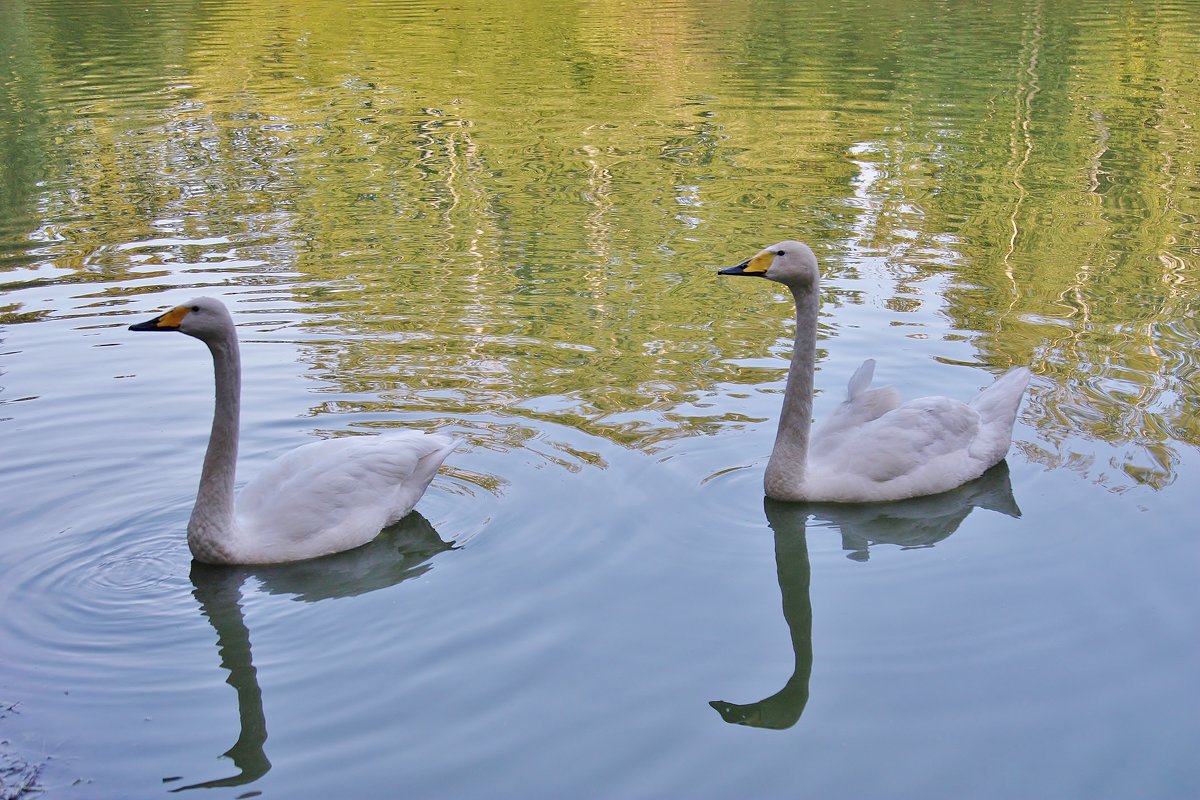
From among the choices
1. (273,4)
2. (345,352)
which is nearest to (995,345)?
(345,352)

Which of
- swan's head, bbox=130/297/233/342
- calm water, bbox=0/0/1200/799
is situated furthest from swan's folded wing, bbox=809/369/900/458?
swan's head, bbox=130/297/233/342

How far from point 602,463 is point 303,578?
6.19 ft

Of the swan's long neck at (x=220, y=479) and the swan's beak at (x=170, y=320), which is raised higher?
the swan's beak at (x=170, y=320)

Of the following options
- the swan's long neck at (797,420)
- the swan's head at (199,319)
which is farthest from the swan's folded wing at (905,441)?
the swan's head at (199,319)

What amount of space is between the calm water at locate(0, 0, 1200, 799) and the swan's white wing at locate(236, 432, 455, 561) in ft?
0.52

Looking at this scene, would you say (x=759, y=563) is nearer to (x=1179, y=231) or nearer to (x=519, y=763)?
(x=519, y=763)

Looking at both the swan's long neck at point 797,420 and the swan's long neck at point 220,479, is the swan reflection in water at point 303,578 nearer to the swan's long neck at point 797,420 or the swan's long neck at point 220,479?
the swan's long neck at point 220,479

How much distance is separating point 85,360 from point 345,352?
1.85m

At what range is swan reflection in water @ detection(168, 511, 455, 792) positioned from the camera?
531cm

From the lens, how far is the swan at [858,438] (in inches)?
265

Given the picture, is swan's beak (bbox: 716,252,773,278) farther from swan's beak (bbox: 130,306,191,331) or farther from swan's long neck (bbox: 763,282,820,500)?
swan's beak (bbox: 130,306,191,331)

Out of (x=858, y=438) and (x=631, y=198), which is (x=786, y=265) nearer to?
(x=858, y=438)

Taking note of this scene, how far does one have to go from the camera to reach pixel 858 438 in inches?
272

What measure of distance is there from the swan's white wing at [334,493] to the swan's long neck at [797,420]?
1716 mm
